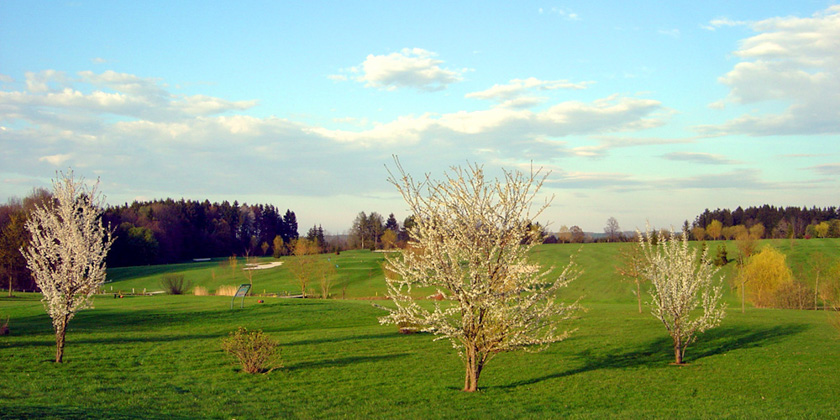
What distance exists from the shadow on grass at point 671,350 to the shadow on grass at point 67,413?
8977mm

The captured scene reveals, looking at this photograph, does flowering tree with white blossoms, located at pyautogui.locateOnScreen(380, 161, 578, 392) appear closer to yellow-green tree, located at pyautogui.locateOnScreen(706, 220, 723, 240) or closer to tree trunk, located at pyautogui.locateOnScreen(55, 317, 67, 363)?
tree trunk, located at pyautogui.locateOnScreen(55, 317, 67, 363)

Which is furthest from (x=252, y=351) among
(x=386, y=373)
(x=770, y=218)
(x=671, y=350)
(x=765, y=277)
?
(x=770, y=218)

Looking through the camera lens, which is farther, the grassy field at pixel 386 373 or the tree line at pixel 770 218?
the tree line at pixel 770 218

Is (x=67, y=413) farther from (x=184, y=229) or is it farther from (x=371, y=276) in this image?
(x=184, y=229)

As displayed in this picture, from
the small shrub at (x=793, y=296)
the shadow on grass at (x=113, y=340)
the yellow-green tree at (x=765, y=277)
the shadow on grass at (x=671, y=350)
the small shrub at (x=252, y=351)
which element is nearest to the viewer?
the small shrub at (x=252, y=351)

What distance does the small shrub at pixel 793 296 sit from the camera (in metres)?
43.2

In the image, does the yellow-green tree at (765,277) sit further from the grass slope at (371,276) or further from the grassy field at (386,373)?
the grassy field at (386,373)

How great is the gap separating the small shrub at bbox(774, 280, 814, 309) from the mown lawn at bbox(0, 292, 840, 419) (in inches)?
732

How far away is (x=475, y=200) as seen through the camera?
13219mm

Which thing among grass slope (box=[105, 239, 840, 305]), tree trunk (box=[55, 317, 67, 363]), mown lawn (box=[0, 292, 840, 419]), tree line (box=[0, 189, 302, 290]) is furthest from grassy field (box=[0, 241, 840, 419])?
tree line (box=[0, 189, 302, 290])

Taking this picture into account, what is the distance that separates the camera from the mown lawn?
12047mm

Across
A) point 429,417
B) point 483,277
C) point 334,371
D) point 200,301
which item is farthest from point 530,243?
point 200,301

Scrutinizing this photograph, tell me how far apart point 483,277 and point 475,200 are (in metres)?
1.90

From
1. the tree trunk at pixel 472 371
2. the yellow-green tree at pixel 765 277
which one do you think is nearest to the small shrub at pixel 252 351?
the tree trunk at pixel 472 371
